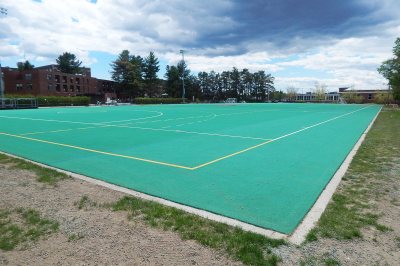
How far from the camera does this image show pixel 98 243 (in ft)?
14.1

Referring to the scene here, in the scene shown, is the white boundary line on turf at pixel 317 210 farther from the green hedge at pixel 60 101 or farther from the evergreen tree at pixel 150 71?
the evergreen tree at pixel 150 71

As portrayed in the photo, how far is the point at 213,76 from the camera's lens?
405 feet

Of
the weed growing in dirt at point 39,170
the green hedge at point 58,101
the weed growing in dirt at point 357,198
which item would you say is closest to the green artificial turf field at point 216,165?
the weed growing in dirt at point 357,198

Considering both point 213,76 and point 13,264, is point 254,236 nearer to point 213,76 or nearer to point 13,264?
point 13,264

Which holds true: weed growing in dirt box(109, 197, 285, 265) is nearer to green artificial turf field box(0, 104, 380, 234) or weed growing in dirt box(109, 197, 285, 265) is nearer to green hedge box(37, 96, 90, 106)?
green artificial turf field box(0, 104, 380, 234)

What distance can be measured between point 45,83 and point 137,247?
→ 303ft

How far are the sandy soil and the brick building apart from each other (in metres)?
88.2

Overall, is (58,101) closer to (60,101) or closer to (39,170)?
(60,101)

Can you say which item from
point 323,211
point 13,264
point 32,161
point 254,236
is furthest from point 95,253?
point 32,161

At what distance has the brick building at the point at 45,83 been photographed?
3312 inches

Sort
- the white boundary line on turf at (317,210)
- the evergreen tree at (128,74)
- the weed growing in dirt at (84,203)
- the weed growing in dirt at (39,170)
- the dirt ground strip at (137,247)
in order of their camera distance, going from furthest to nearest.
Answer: the evergreen tree at (128,74) < the weed growing in dirt at (39,170) < the weed growing in dirt at (84,203) < the white boundary line on turf at (317,210) < the dirt ground strip at (137,247)

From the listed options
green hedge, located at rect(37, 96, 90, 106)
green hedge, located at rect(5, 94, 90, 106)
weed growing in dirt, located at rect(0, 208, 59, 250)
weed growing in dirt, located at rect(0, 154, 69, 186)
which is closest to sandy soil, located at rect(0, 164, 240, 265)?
weed growing in dirt, located at rect(0, 208, 59, 250)

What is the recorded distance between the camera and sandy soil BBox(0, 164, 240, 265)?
388 centimetres

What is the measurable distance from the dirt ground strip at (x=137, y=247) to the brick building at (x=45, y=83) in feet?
292
